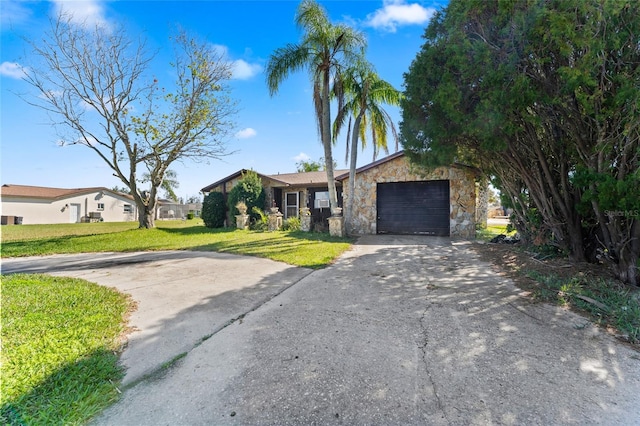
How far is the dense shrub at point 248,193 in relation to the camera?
1542 centimetres

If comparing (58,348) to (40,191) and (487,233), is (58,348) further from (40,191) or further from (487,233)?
(40,191)

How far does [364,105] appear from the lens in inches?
405

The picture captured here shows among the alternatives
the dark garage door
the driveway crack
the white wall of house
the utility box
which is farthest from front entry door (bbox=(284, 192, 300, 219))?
the utility box

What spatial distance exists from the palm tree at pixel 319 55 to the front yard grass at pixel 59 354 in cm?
824

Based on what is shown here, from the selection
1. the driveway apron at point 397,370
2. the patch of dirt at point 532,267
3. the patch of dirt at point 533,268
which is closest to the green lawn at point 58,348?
the driveway apron at point 397,370

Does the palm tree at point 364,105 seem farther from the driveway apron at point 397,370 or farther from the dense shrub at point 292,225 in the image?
the driveway apron at point 397,370

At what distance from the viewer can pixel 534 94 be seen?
423 centimetres

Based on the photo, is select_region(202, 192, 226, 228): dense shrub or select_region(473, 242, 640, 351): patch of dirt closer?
select_region(473, 242, 640, 351): patch of dirt

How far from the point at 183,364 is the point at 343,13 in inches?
427

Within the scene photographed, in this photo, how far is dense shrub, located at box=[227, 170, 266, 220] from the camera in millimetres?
15422

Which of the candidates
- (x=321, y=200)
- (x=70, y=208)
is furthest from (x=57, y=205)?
(x=321, y=200)

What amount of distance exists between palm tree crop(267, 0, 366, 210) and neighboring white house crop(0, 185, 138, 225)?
27.5 m

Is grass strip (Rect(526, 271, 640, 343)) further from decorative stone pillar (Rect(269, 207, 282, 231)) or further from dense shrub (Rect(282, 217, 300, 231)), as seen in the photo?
decorative stone pillar (Rect(269, 207, 282, 231))

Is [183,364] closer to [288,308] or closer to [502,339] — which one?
[288,308]
